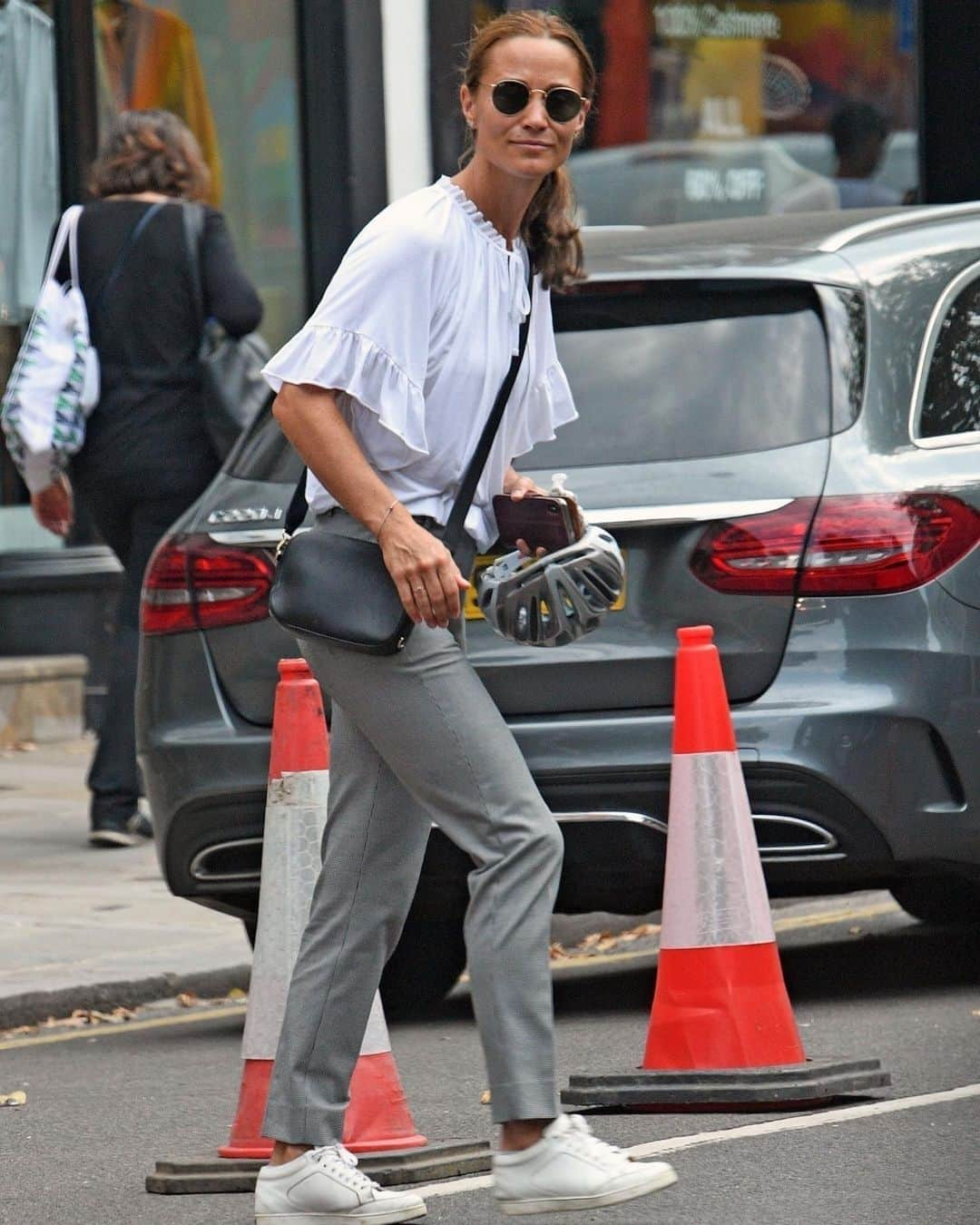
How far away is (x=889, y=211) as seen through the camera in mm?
6484

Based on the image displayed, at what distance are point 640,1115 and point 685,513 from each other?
127 centimetres

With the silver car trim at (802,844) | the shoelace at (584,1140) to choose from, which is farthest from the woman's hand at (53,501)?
the shoelace at (584,1140)

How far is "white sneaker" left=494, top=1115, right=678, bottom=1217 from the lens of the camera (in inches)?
154

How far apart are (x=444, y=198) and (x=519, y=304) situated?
0.20m

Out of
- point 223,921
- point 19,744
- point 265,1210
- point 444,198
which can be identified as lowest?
point 19,744

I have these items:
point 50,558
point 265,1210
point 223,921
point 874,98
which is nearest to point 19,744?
point 50,558

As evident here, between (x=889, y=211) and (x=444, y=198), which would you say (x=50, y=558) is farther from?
(x=444, y=198)

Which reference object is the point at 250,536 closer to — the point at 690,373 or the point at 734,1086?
the point at 690,373

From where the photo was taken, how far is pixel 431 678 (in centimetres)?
396

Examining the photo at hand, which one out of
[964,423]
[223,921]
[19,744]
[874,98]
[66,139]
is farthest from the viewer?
[874,98]

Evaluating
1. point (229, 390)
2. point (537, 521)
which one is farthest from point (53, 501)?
point (537, 521)

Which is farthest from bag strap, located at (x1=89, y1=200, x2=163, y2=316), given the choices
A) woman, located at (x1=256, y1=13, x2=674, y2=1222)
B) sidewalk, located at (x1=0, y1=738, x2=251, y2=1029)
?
woman, located at (x1=256, y1=13, x2=674, y2=1222)

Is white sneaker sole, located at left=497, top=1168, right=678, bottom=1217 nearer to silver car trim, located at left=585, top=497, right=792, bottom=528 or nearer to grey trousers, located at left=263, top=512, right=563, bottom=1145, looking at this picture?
grey trousers, located at left=263, top=512, right=563, bottom=1145

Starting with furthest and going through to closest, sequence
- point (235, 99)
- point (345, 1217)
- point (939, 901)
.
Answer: point (235, 99) → point (939, 901) → point (345, 1217)
